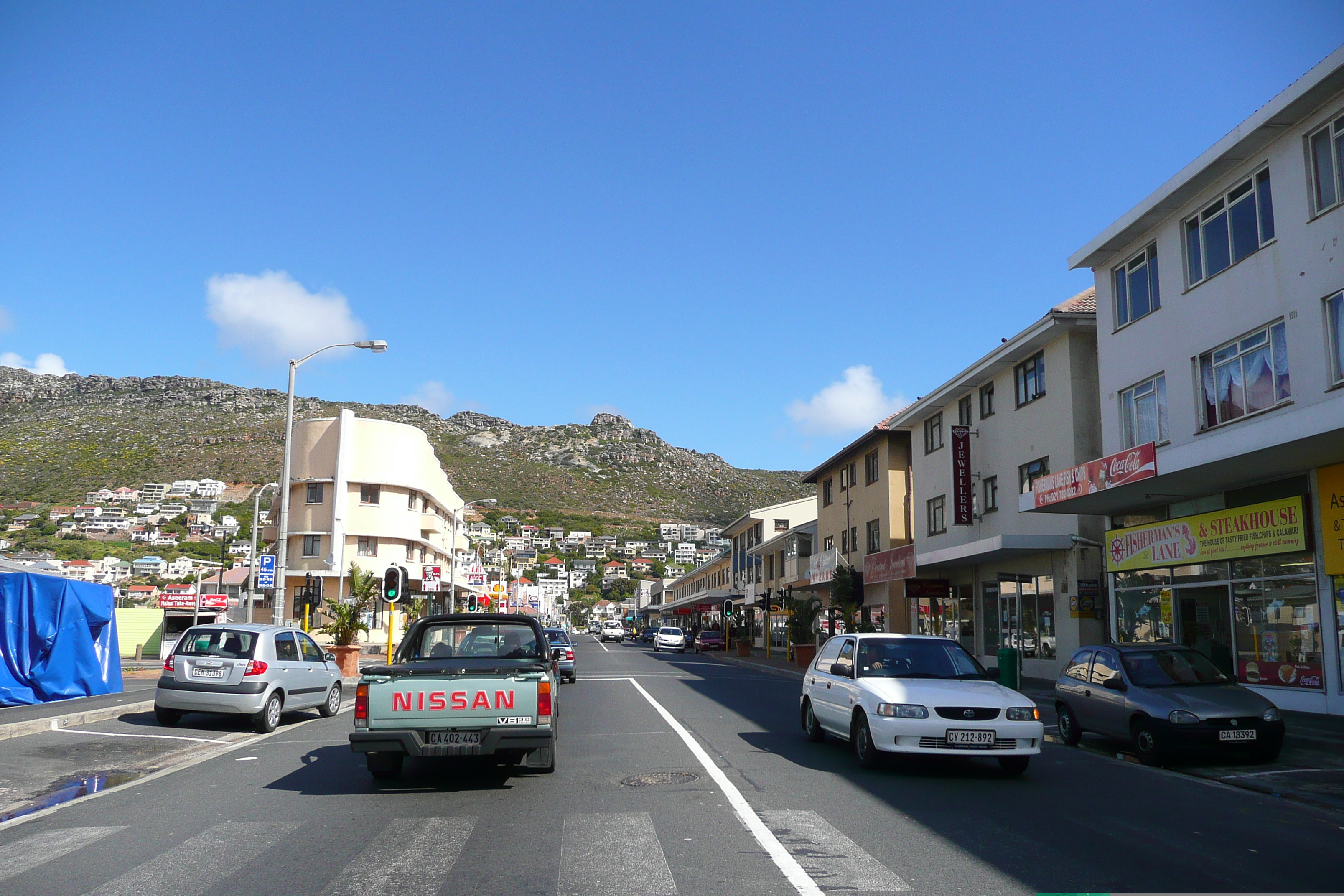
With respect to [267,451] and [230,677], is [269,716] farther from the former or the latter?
[267,451]

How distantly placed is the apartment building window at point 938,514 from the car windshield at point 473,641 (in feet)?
81.6

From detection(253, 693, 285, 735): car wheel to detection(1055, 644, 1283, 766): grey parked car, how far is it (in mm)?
12141

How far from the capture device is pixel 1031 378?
28250 mm

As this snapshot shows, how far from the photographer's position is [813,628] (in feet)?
130

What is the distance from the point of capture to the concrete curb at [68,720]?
13.6 metres

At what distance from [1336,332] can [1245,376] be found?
218 centimetres

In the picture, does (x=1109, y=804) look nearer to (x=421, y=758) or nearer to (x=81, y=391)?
(x=421, y=758)

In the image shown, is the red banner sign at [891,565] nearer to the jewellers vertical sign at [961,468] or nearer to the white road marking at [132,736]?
the jewellers vertical sign at [961,468]

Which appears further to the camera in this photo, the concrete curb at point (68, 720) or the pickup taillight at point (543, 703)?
the concrete curb at point (68, 720)

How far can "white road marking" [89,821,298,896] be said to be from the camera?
594 cm

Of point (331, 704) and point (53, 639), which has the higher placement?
point (53, 639)

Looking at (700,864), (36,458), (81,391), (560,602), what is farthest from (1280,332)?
(560,602)


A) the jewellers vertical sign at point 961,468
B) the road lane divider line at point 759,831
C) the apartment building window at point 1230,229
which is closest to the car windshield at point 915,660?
the road lane divider line at point 759,831

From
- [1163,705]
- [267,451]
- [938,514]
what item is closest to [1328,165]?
[1163,705]
